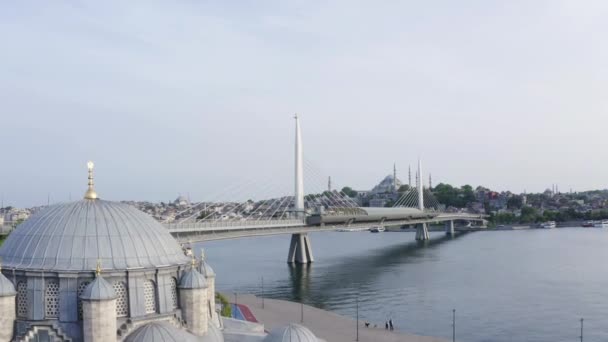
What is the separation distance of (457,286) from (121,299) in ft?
150

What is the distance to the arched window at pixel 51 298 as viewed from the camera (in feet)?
62.9

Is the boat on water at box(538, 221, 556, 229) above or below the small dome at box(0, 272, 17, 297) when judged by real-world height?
below

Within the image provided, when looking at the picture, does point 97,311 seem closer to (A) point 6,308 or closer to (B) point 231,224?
(A) point 6,308

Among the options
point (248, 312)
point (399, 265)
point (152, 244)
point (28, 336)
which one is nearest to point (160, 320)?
point (152, 244)

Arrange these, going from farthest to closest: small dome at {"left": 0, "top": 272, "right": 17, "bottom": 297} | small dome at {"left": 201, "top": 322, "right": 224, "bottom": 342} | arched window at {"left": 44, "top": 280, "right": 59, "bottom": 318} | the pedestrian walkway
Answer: the pedestrian walkway → small dome at {"left": 201, "top": 322, "right": 224, "bottom": 342} → arched window at {"left": 44, "top": 280, "right": 59, "bottom": 318} → small dome at {"left": 0, "top": 272, "right": 17, "bottom": 297}

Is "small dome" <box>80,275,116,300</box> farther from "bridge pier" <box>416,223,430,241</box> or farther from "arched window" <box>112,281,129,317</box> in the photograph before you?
"bridge pier" <box>416,223,430,241</box>

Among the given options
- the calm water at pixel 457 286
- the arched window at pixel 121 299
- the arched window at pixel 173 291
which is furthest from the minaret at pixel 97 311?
the calm water at pixel 457 286

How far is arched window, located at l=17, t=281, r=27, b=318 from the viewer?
19453mm

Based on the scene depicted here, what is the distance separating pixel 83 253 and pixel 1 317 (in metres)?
2.91

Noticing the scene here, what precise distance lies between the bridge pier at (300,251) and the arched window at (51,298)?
6248 cm

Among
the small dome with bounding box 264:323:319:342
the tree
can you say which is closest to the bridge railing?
the small dome with bounding box 264:323:319:342

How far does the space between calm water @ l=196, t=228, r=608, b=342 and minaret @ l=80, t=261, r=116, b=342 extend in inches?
1036

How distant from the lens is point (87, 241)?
1984cm

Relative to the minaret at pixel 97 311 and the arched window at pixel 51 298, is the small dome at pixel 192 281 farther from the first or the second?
the arched window at pixel 51 298
